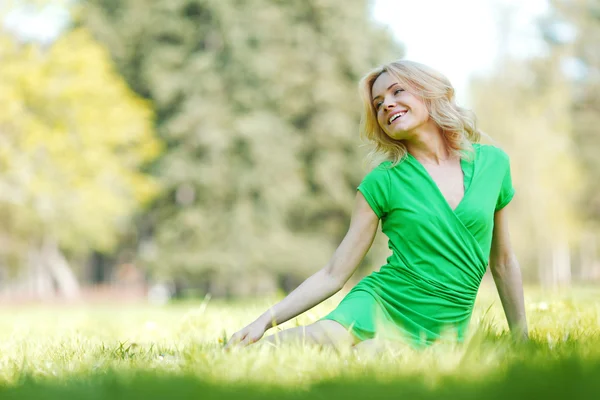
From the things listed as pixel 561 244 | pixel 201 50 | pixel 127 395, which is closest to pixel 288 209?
pixel 201 50

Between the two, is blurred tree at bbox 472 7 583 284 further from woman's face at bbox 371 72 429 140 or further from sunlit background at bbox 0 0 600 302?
woman's face at bbox 371 72 429 140

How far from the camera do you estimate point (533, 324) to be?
10.9 feet

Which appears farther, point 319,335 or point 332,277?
point 332,277

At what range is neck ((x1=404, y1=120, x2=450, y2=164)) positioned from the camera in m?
2.94

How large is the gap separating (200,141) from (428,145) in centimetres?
1897

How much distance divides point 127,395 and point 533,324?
2.30m

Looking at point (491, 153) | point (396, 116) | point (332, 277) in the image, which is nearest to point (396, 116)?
Answer: point (396, 116)

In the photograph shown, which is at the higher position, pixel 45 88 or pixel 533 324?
pixel 45 88

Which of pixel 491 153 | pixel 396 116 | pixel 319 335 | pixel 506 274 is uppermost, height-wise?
pixel 396 116

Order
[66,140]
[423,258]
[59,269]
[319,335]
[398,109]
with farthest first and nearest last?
1. [59,269]
2. [66,140]
3. [398,109]
4. [423,258]
5. [319,335]

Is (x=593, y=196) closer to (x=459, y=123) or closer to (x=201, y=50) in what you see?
(x=201, y=50)

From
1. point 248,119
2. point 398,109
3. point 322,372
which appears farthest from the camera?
point 248,119

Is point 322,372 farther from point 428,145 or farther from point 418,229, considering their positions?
point 428,145

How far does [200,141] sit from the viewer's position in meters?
21.5
